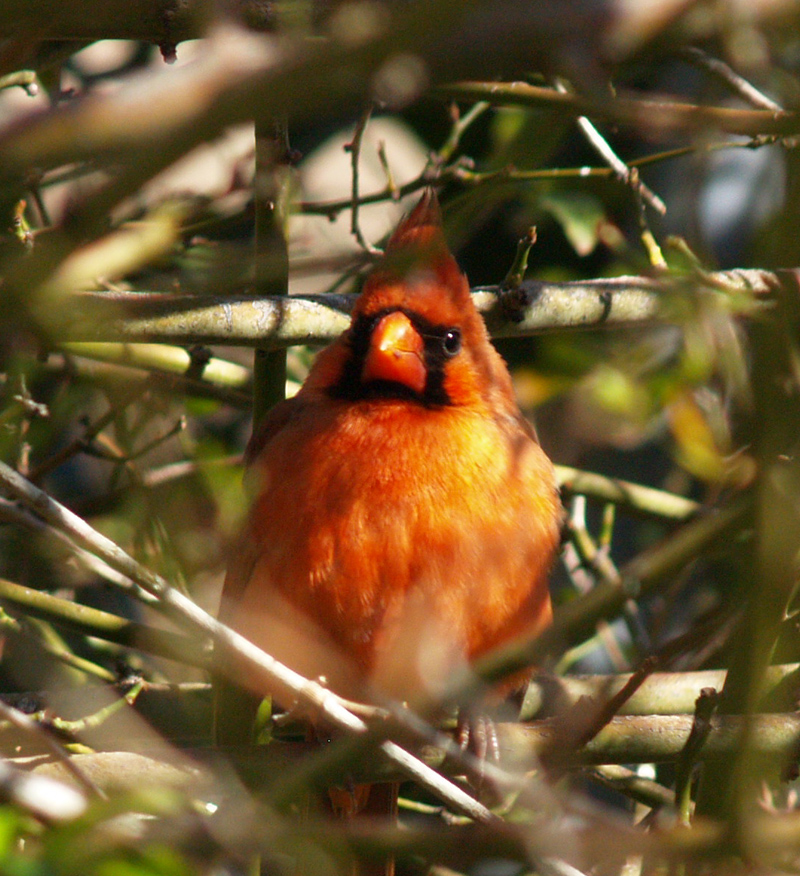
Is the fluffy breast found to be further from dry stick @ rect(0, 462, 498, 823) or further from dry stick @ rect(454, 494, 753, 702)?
dry stick @ rect(454, 494, 753, 702)

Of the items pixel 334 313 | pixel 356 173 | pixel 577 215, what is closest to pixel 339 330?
pixel 334 313

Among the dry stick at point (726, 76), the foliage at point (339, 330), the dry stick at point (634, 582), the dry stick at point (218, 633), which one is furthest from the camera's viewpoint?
the dry stick at point (726, 76)

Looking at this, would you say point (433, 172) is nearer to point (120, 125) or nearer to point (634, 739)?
point (634, 739)

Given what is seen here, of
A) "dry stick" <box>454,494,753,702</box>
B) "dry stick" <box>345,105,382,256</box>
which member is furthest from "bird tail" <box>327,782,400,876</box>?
"dry stick" <box>454,494,753,702</box>

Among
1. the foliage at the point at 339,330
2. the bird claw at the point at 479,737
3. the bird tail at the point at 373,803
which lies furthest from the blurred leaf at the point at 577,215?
the bird tail at the point at 373,803

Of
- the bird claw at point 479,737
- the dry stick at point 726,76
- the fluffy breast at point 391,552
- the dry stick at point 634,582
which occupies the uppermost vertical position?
the dry stick at point 726,76

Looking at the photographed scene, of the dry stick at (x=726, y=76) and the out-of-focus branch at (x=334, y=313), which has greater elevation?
the dry stick at (x=726, y=76)

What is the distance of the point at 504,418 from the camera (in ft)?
8.80

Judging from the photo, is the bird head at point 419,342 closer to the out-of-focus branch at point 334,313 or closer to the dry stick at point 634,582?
the out-of-focus branch at point 334,313

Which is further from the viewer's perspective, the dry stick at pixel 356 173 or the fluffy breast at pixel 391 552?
the dry stick at pixel 356 173

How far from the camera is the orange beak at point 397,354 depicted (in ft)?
8.14

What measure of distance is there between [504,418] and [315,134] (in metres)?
2.05

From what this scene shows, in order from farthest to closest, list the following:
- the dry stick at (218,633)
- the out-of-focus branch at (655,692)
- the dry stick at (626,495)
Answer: the dry stick at (626,495) → the out-of-focus branch at (655,692) → the dry stick at (218,633)

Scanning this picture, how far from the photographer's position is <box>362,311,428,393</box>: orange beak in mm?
2482
